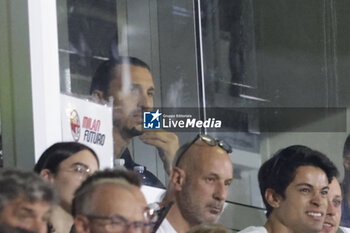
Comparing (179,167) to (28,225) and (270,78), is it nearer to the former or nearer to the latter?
(270,78)

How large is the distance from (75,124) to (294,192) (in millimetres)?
978

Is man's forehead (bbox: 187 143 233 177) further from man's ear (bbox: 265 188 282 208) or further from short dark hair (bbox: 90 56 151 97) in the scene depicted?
short dark hair (bbox: 90 56 151 97)

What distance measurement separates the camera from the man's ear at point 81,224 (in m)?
3.21

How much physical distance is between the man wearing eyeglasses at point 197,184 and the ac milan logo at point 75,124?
420mm

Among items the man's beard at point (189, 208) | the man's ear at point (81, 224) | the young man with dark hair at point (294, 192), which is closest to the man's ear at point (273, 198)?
the young man with dark hair at point (294, 192)

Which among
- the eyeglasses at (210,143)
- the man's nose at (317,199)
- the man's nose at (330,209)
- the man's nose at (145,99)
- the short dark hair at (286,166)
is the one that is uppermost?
the man's nose at (145,99)

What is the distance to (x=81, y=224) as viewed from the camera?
3.22 m

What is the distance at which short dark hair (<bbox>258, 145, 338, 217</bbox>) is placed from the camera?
4.32 meters

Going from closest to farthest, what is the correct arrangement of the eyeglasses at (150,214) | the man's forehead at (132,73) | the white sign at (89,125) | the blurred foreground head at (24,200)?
1. the blurred foreground head at (24,200)
2. the eyeglasses at (150,214)
3. the white sign at (89,125)
4. the man's forehead at (132,73)

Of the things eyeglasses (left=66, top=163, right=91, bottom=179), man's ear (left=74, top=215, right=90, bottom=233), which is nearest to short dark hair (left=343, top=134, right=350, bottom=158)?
eyeglasses (left=66, top=163, right=91, bottom=179)

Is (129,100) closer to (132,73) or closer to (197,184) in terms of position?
(132,73)

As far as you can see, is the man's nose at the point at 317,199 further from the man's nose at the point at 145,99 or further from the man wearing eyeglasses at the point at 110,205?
the man wearing eyeglasses at the point at 110,205

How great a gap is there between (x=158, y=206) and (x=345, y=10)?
1.54 meters

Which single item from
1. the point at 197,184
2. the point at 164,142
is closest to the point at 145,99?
the point at 164,142
